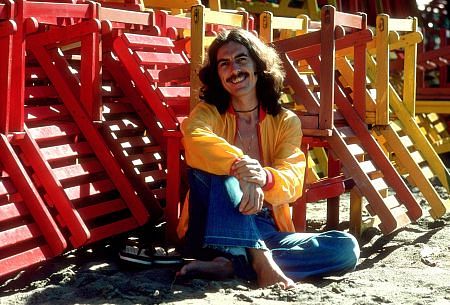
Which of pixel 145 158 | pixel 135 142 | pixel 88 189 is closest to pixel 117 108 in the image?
pixel 135 142

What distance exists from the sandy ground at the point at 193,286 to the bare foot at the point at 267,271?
45mm

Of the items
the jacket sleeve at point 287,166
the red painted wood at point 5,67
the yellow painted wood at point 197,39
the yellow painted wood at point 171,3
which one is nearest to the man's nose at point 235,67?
the jacket sleeve at point 287,166

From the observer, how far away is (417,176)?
6266 mm

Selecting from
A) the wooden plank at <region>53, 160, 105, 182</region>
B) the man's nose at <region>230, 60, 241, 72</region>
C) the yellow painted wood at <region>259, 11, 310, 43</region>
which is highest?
the yellow painted wood at <region>259, 11, 310, 43</region>

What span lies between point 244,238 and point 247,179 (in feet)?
0.97

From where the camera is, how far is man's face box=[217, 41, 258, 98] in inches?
189

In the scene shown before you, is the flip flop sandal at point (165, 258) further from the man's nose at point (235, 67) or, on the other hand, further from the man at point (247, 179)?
the man's nose at point (235, 67)

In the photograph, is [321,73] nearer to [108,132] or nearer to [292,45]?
[292,45]

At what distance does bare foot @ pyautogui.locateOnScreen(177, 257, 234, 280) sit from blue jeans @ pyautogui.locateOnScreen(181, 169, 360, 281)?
1.5 inches

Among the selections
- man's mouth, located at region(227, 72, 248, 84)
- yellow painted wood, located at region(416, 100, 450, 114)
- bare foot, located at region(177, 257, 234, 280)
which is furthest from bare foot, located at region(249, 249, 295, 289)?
yellow painted wood, located at region(416, 100, 450, 114)

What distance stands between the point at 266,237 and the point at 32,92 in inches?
67.4

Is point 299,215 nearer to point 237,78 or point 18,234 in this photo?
point 237,78

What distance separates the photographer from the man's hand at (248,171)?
4344 mm

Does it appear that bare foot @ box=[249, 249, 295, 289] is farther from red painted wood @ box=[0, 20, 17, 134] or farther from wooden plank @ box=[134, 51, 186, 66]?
wooden plank @ box=[134, 51, 186, 66]
